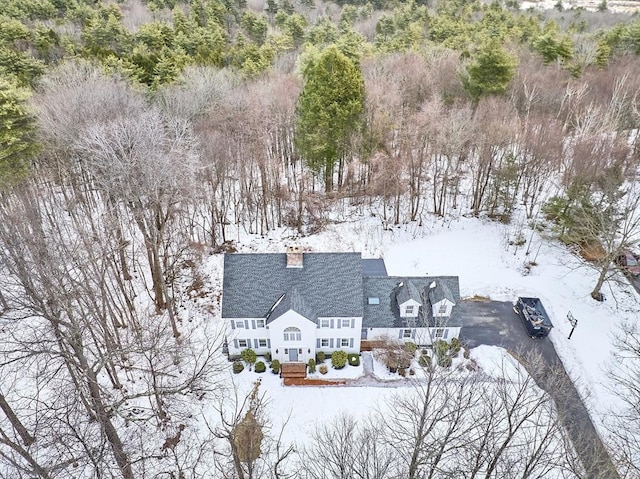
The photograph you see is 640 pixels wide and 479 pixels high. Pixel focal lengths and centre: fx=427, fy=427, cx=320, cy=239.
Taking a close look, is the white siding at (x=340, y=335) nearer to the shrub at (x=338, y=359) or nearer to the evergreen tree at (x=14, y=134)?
the shrub at (x=338, y=359)

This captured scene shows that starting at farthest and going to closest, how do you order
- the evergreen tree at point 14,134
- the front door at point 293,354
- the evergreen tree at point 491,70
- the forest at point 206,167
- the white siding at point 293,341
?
1. the evergreen tree at point 491,70
2. the evergreen tree at point 14,134
3. the front door at point 293,354
4. the white siding at point 293,341
5. the forest at point 206,167

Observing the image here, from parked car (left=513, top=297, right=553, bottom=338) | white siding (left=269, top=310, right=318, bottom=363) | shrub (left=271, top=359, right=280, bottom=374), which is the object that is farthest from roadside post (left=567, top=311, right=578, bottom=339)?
shrub (left=271, top=359, right=280, bottom=374)

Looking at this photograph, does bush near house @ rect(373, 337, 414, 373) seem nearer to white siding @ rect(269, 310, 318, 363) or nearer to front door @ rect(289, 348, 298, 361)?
white siding @ rect(269, 310, 318, 363)

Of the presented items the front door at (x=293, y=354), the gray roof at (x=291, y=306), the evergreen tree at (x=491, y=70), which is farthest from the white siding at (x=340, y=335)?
the evergreen tree at (x=491, y=70)

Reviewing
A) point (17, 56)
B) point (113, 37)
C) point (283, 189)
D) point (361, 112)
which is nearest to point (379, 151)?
point (361, 112)

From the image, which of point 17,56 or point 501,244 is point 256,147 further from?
point 17,56

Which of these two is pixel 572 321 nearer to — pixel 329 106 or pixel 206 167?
pixel 329 106

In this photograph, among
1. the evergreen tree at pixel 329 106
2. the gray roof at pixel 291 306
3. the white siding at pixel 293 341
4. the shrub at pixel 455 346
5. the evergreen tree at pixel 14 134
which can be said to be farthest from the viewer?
the evergreen tree at pixel 329 106
